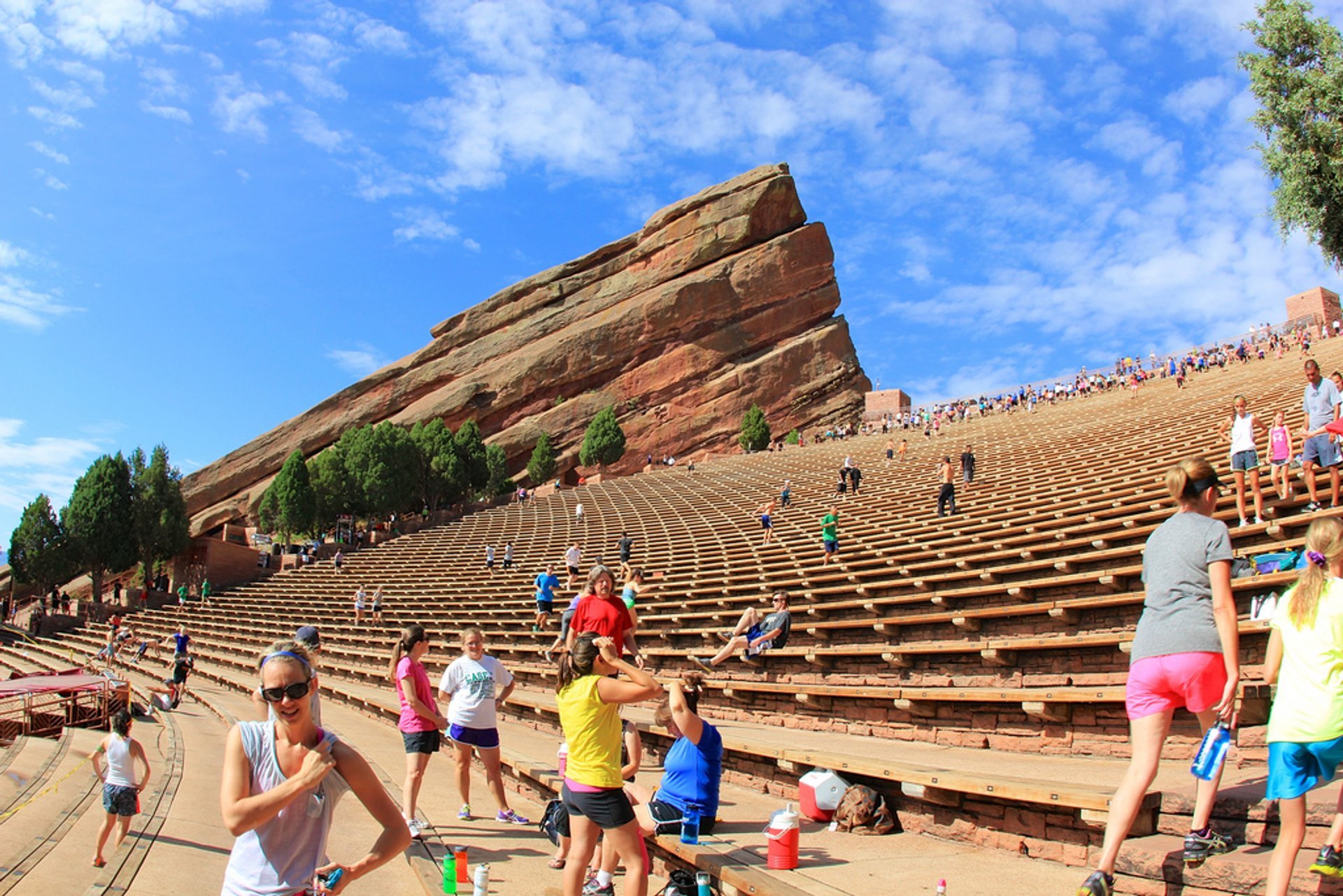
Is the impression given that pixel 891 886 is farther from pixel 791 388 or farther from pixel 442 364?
pixel 442 364

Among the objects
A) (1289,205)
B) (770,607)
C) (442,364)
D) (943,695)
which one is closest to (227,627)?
(770,607)

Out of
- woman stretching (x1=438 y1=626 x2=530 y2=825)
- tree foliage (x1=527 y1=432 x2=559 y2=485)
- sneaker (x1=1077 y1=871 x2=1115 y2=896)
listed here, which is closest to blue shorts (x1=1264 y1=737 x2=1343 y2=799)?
sneaker (x1=1077 y1=871 x2=1115 y2=896)

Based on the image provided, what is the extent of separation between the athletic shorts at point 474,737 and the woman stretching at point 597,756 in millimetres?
2309

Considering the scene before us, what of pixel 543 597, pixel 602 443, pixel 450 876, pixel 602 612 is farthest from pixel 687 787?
pixel 602 443

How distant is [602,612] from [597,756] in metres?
2.62

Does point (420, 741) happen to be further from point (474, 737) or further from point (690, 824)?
point (690, 824)

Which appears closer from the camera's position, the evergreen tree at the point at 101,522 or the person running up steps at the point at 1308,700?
the person running up steps at the point at 1308,700

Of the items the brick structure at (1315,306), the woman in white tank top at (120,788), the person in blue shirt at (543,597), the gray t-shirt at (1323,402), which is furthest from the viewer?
the brick structure at (1315,306)

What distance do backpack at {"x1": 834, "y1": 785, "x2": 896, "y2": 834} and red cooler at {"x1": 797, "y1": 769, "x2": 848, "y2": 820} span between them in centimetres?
7

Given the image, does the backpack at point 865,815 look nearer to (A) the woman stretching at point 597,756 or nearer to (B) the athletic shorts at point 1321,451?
(A) the woman stretching at point 597,756

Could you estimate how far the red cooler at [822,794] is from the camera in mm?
5367

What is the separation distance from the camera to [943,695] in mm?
6566

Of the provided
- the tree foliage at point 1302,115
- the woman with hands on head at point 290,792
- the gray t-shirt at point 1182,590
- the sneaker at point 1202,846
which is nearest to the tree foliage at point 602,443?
the tree foliage at point 1302,115

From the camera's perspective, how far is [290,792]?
102 inches
